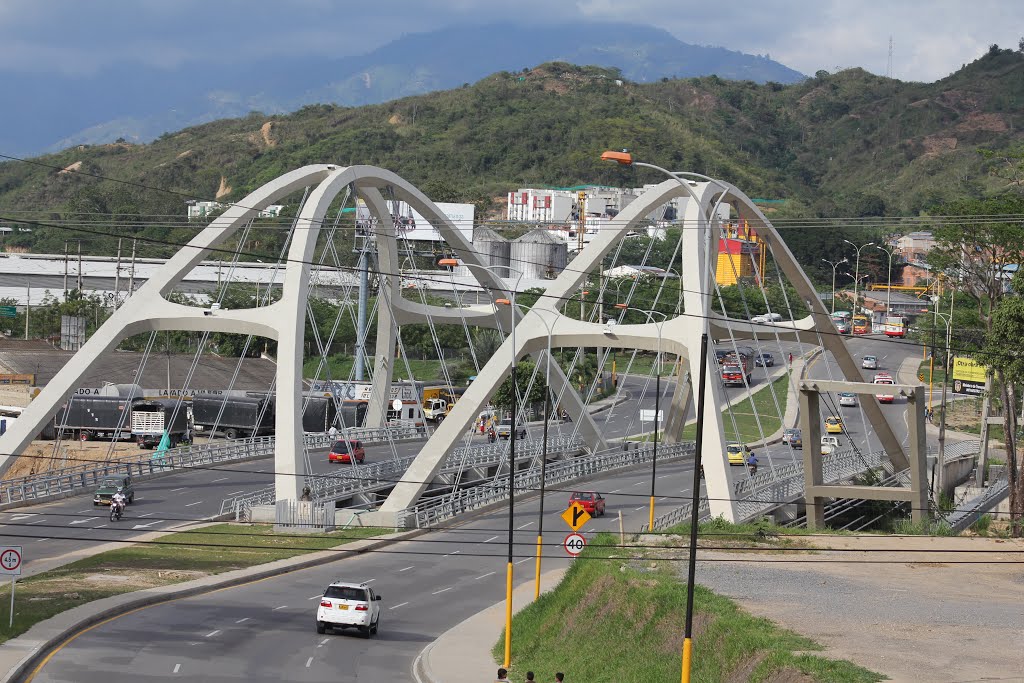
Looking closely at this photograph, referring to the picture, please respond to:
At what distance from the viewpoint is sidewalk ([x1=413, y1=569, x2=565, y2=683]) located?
3052cm

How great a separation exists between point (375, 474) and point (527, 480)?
21.1ft

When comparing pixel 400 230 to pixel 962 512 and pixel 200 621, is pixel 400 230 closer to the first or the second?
pixel 962 512

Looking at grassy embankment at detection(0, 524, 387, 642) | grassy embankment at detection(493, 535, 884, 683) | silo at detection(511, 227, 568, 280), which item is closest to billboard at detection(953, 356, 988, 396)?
silo at detection(511, 227, 568, 280)

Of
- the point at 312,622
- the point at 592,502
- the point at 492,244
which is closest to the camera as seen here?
the point at 312,622

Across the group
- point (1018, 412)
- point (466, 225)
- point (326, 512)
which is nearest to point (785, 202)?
point (466, 225)

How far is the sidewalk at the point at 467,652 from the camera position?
30.5 metres

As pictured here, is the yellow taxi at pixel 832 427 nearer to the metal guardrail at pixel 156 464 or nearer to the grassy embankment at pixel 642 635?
the metal guardrail at pixel 156 464

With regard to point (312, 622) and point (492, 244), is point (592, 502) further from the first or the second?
point (492, 244)

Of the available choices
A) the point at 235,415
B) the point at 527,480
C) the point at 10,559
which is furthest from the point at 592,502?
the point at 10,559

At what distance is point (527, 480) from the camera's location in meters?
61.1

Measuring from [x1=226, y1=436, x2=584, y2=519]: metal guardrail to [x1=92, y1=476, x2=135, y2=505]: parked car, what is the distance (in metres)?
3.35

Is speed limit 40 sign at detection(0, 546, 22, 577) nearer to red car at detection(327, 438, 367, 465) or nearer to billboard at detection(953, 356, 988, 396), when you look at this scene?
red car at detection(327, 438, 367, 465)

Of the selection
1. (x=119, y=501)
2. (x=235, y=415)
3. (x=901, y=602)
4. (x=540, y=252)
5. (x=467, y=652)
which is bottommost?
(x=467, y=652)

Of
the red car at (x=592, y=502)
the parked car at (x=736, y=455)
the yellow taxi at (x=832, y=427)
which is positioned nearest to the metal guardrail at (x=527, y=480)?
the parked car at (x=736, y=455)
